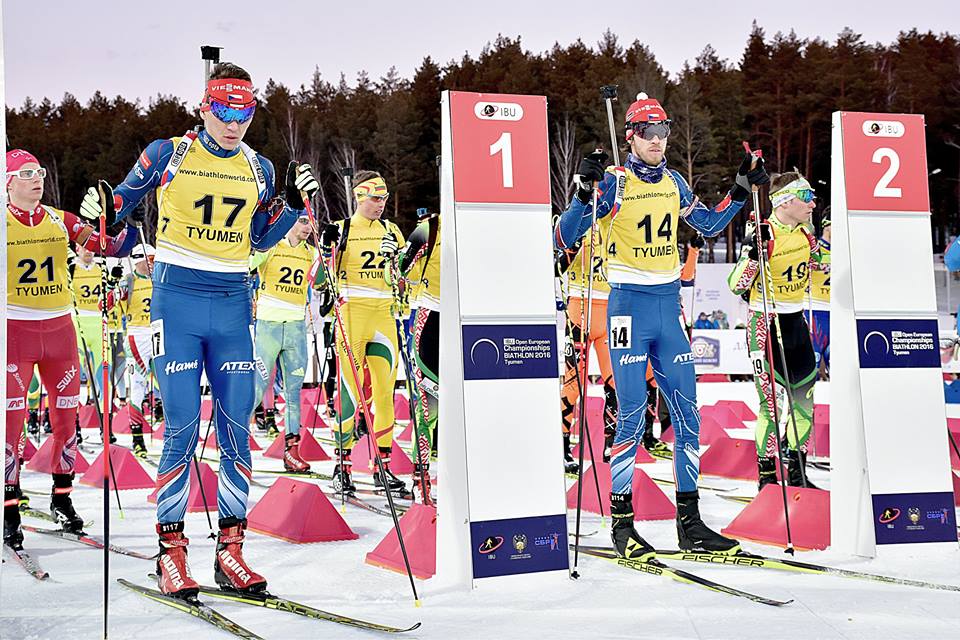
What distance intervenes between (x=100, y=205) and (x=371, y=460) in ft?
14.8

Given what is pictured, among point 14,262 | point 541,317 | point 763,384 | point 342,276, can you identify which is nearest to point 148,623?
point 541,317

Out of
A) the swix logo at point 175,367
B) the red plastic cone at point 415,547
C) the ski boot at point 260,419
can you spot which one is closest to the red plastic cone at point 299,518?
the red plastic cone at point 415,547

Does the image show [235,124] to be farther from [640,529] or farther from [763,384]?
[763,384]

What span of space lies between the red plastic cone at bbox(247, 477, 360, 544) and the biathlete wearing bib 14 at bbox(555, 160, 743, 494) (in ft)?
5.48

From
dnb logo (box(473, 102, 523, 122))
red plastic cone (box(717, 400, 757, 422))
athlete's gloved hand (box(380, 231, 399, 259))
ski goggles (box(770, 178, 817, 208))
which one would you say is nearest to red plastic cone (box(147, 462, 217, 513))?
athlete's gloved hand (box(380, 231, 399, 259))

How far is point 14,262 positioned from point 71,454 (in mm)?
1226

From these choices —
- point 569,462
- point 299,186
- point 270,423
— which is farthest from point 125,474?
point 299,186

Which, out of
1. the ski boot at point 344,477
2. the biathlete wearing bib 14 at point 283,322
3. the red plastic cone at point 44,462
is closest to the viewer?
the ski boot at point 344,477

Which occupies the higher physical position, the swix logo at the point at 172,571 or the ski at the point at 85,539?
the swix logo at the point at 172,571

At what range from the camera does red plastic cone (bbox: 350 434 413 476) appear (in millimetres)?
8719

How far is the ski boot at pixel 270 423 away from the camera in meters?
11.7

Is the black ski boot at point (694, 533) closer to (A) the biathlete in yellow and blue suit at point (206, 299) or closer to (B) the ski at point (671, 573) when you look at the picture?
(B) the ski at point (671, 573)

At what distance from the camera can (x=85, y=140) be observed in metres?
48.2

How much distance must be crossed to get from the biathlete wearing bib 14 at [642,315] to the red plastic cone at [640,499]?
80 cm
